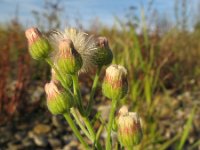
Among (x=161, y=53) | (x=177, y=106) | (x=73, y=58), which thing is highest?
(x=73, y=58)

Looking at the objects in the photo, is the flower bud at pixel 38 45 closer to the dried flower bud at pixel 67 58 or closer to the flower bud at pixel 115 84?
the dried flower bud at pixel 67 58

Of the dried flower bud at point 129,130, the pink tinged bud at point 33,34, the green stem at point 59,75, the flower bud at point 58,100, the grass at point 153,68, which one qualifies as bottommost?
the grass at point 153,68

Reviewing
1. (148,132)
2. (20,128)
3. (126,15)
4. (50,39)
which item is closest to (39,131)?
(20,128)

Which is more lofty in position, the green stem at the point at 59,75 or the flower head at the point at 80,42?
the flower head at the point at 80,42

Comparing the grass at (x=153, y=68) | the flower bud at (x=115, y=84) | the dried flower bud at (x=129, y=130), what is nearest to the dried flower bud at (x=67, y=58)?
the flower bud at (x=115, y=84)

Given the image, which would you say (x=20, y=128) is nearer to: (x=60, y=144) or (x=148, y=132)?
(x=60, y=144)

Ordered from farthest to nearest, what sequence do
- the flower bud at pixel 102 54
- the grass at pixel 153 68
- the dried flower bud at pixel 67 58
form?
the grass at pixel 153 68 → the flower bud at pixel 102 54 → the dried flower bud at pixel 67 58
